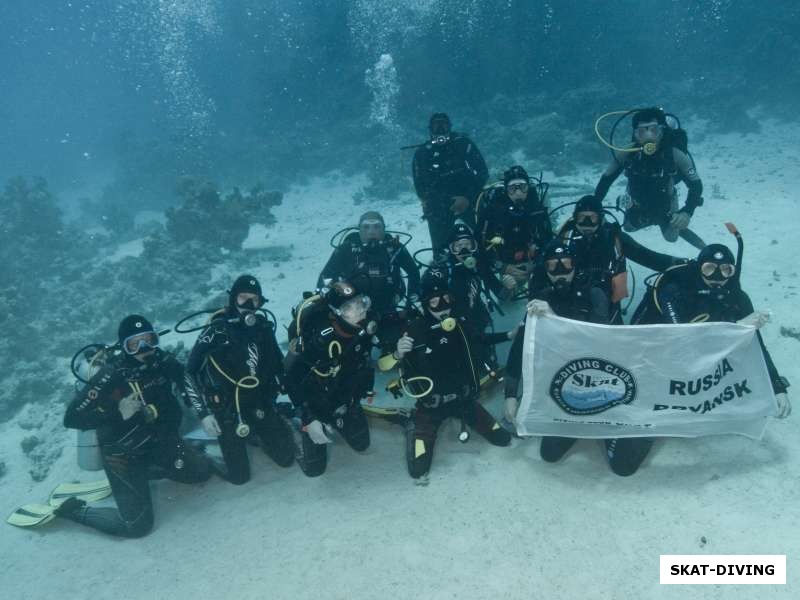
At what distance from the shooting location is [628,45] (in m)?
34.0

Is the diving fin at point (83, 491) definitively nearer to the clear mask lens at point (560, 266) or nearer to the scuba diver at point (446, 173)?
the clear mask lens at point (560, 266)

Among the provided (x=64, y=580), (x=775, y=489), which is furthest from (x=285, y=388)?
(x=775, y=489)

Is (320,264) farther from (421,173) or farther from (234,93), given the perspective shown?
(234,93)

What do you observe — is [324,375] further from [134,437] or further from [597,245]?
[597,245]

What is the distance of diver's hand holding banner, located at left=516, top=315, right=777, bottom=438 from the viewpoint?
4898 millimetres

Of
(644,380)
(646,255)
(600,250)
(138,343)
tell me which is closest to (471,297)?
(600,250)

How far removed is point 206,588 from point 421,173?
800 centimetres

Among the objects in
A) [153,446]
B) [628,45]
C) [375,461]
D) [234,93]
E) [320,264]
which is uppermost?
Answer: [234,93]

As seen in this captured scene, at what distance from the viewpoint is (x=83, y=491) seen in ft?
22.3

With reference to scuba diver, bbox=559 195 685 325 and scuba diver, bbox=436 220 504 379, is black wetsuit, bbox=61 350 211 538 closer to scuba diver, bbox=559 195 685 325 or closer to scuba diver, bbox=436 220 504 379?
scuba diver, bbox=436 220 504 379

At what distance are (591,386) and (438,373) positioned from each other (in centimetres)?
178

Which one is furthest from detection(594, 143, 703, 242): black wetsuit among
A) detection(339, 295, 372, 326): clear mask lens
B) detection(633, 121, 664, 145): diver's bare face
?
detection(339, 295, 372, 326): clear mask lens

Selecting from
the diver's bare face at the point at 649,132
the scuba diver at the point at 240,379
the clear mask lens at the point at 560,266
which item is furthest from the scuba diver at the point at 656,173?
the scuba diver at the point at 240,379

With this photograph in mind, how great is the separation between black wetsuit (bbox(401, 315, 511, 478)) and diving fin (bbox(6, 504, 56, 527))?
Answer: 4.87 metres
